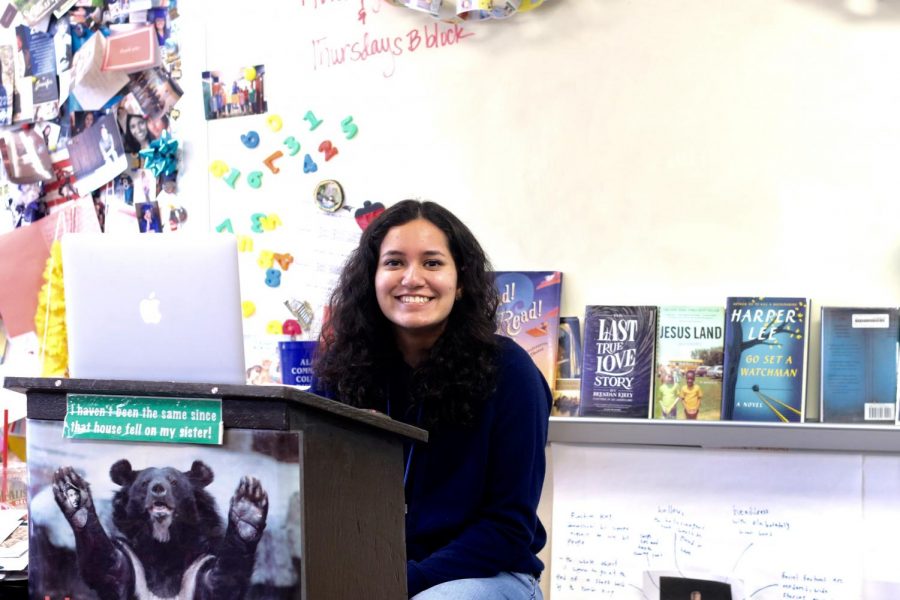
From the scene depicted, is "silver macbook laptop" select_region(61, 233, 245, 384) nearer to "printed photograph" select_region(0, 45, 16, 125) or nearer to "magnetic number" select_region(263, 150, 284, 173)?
"magnetic number" select_region(263, 150, 284, 173)

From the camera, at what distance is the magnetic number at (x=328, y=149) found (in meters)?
2.67

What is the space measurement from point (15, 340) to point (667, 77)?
2139 millimetres

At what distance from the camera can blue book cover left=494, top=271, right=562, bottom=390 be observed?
2.39m

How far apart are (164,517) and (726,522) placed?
56.8 inches

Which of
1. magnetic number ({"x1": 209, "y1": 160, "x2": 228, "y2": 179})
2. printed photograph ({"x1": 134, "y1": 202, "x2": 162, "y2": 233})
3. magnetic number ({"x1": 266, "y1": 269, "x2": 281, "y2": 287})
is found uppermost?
magnetic number ({"x1": 209, "y1": 160, "x2": 228, "y2": 179})

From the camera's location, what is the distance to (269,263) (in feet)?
9.05

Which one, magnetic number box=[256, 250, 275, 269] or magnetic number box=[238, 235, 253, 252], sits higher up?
magnetic number box=[238, 235, 253, 252]

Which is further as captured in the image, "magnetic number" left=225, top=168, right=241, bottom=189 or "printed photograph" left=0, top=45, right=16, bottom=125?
"printed photograph" left=0, top=45, right=16, bottom=125

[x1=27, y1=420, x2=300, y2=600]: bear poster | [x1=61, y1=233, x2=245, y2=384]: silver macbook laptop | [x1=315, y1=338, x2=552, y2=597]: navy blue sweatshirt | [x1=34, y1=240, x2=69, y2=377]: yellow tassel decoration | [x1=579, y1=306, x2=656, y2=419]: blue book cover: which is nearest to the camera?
[x1=27, y1=420, x2=300, y2=600]: bear poster

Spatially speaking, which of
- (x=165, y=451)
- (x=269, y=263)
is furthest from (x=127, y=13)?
(x=165, y=451)

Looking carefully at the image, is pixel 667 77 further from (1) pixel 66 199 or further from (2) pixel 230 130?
(1) pixel 66 199

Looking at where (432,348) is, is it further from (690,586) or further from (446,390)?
(690,586)

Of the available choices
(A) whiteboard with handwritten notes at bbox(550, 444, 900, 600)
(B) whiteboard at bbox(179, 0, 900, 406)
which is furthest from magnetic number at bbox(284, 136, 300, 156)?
(A) whiteboard with handwritten notes at bbox(550, 444, 900, 600)

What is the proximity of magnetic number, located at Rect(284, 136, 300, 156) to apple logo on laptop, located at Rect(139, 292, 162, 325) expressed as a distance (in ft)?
4.84
